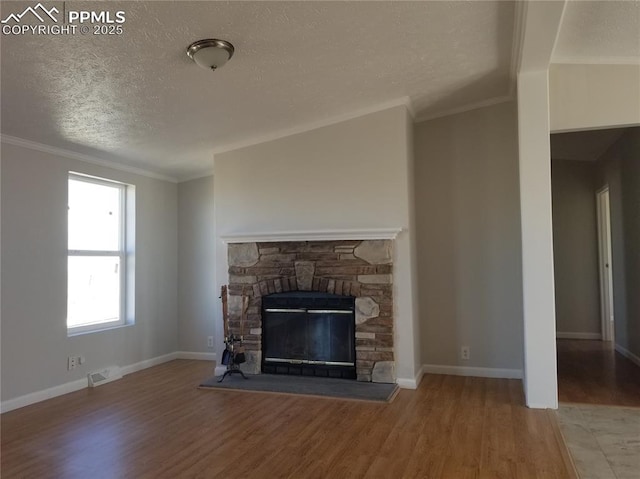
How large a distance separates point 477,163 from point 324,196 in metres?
1.61

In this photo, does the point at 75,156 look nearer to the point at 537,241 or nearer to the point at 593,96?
the point at 537,241

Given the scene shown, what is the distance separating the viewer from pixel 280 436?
3209mm

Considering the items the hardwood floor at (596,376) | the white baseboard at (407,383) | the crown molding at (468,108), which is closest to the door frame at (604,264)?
the hardwood floor at (596,376)

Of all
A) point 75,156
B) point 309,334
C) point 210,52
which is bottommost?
point 309,334

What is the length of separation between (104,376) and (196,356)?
1.25 m

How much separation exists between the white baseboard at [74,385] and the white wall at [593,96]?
14.8 ft

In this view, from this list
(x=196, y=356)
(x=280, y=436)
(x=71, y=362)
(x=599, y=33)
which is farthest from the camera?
(x=196, y=356)

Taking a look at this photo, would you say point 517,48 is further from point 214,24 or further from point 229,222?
point 229,222

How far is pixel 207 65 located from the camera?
9.43 ft

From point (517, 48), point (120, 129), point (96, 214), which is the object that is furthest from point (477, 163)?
point (96, 214)

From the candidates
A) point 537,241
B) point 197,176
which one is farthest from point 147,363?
point 537,241

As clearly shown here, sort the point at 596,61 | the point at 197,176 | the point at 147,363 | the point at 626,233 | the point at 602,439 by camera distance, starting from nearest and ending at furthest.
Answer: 1. the point at 602,439
2. the point at 596,61
3. the point at 626,233
4. the point at 147,363
5. the point at 197,176

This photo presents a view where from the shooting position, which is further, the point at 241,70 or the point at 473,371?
the point at 473,371

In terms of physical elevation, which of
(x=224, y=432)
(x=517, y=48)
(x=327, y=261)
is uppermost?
(x=517, y=48)
